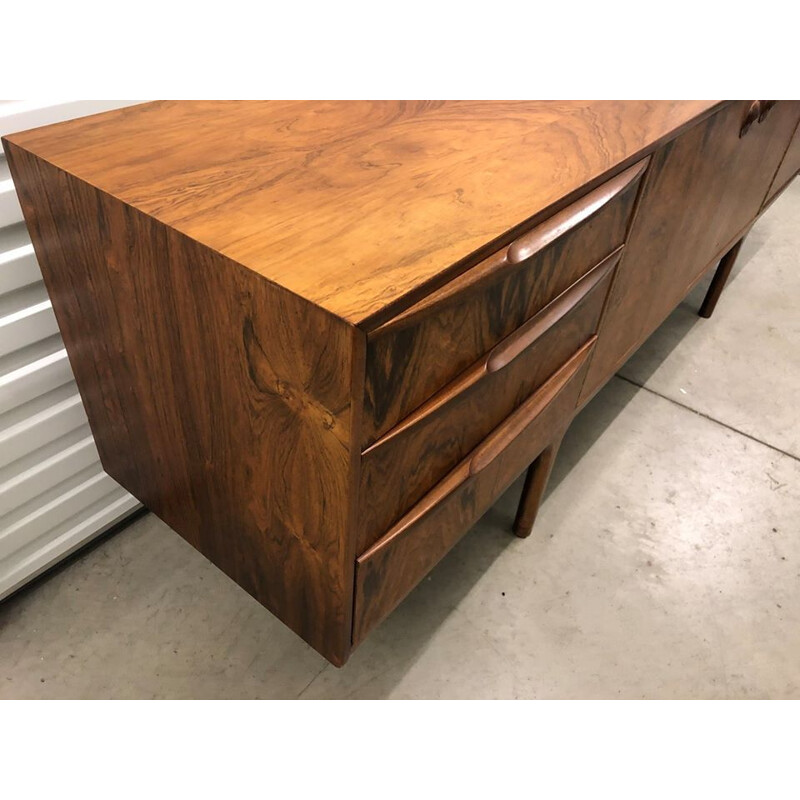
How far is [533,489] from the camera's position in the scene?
1.24m

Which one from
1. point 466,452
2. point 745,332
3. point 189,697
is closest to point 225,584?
point 189,697

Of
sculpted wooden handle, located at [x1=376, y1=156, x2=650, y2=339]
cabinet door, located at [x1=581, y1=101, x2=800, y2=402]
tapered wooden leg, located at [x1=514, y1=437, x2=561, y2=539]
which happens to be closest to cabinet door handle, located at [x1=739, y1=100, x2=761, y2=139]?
cabinet door, located at [x1=581, y1=101, x2=800, y2=402]

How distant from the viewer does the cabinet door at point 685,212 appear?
38.9 inches

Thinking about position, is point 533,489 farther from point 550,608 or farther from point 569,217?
point 569,217

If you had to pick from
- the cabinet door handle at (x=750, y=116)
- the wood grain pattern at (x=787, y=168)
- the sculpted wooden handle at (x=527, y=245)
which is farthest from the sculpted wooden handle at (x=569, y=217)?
the wood grain pattern at (x=787, y=168)

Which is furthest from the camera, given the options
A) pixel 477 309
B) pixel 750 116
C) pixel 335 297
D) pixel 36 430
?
pixel 750 116

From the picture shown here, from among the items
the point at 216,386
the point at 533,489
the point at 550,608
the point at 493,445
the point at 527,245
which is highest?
the point at 527,245

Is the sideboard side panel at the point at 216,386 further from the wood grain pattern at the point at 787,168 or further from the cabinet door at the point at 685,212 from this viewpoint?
the wood grain pattern at the point at 787,168

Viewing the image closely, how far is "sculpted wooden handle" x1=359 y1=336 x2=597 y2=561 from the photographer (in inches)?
30.8

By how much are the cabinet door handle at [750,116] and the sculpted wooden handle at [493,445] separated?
1.46ft

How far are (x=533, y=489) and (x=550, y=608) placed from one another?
0.65 feet

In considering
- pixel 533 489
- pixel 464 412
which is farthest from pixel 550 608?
pixel 464 412

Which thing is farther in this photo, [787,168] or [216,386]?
[787,168]

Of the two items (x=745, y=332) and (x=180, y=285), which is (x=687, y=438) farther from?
(x=180, y=285)
